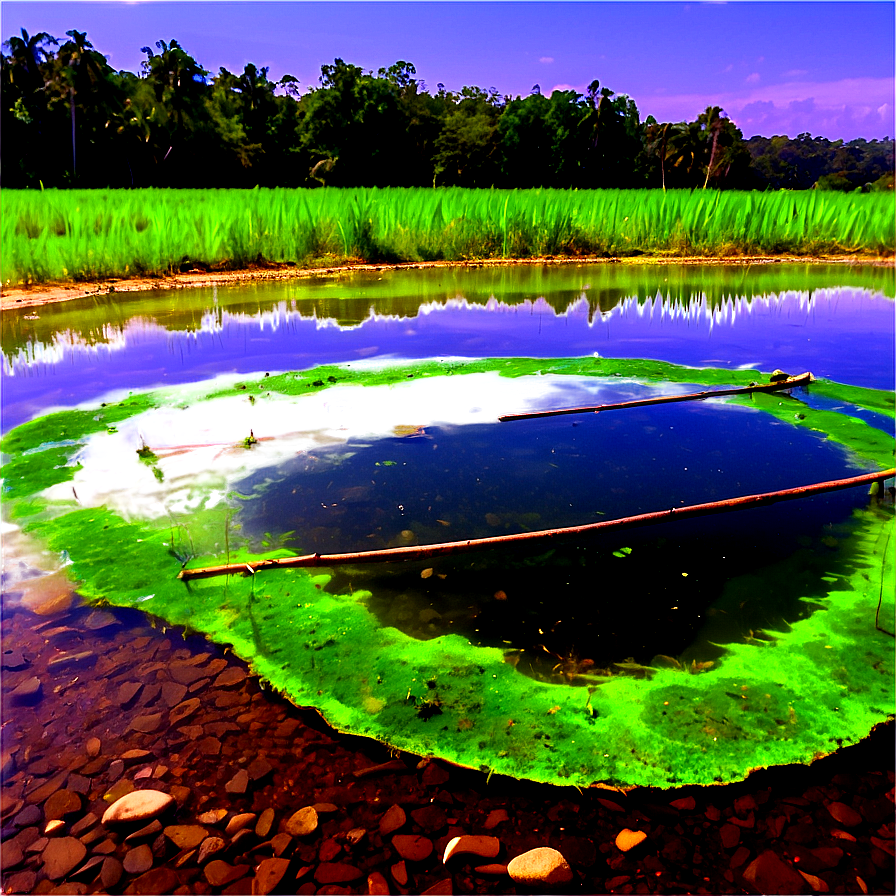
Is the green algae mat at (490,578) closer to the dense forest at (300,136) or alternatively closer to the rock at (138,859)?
the rock at (138,859)

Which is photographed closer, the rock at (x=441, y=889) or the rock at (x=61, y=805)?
the rock at (x=441, y=889)

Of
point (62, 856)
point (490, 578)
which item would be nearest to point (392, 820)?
point (62, 856)

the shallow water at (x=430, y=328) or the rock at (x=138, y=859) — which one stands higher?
the shallow water at (x=430, y=328)

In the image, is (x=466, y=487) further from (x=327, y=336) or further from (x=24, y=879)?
(x=327, y=336)

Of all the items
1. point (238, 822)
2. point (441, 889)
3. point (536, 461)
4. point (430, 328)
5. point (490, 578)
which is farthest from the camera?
point (430, 328)

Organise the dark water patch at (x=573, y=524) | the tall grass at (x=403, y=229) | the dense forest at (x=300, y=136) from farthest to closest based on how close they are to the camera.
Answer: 1. the dense forest at (x=300, y=136)
2. the tall grass at (x=403, y=229)
3. the dark water patch at (x=573, y=524)

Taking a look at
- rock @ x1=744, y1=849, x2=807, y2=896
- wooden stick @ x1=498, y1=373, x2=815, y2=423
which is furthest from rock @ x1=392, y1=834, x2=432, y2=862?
wooden stick @ x1=498, y1=373, x2=815, y2=423

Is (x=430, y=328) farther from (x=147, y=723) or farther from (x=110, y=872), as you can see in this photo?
(x=110, y=872)

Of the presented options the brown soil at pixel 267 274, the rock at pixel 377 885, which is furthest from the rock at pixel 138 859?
the brown soil at pixel 267 274

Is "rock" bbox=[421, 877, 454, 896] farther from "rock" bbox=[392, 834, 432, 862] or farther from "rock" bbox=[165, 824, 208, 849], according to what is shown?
"rock" bbox=[165, 824, 208, 849]
